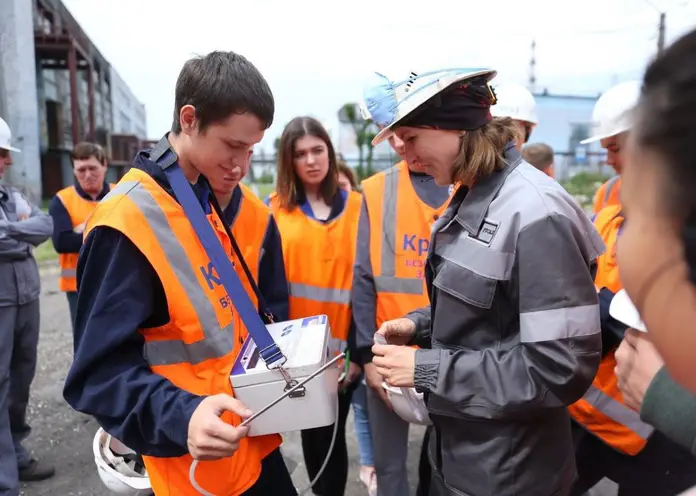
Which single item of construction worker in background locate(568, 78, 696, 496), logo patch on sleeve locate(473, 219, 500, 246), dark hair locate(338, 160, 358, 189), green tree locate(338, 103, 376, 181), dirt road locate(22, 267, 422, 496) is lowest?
dirt road locate(22, 267, 422, 496)

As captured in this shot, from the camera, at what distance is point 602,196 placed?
10.3 feet

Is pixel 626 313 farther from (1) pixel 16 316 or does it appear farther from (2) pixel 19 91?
(2) pixel 19 91

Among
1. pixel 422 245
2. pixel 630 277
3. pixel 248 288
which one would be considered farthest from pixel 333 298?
pixel 630 277

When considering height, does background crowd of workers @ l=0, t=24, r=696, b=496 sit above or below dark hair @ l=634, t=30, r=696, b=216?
below

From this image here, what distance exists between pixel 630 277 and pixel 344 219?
99.7 inches

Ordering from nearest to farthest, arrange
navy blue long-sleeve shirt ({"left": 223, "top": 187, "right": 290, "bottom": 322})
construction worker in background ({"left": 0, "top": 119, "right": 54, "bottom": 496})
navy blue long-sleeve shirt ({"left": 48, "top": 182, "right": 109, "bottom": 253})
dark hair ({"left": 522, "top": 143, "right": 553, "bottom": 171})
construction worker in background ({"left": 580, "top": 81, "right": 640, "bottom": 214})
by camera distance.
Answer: navy blue long-sleeve shirt ({"left": 223, "top": 187, "right": 290, "bottom": 322}) → construction worker in background ({"left": 580, "top": 81, "right": 640, "bottom": 214}) → construction worker in background ({"left": 0, "top": 119, "right": 54, "bottom": 496}) → dark hair ({"left": 522, "top": 143, "right": 553, "bottom": 171}) → navy blue long-sleeve shirt ({"left": 48, "top": 182, "right": 109, "bottom": 253})

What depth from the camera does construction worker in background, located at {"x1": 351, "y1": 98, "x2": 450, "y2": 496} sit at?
8.30ft

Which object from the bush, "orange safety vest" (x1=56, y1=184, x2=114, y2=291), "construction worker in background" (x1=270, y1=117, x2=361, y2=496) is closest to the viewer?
"construction worker in background" (x1=270, y1=117, x2=361, y2=496)

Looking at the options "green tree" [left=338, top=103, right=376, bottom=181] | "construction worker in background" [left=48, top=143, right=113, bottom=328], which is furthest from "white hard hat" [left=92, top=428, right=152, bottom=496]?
"green tree" [left=338, top=103, right=376, bottom=181]

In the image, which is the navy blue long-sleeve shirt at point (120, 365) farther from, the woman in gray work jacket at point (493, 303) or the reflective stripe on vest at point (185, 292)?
the woman in gray work jacket at point (493, 303)

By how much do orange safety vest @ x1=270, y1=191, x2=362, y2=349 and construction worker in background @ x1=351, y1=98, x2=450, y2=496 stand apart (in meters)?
0.39

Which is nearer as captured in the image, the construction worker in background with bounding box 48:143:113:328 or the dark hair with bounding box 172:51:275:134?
the dark hair with bounding box 172:51:275:134

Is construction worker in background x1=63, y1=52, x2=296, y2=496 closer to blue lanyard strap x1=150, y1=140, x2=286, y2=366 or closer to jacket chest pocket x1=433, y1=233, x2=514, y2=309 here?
blue lanyard strap x1=150, y1=140, x2=286, y2=366

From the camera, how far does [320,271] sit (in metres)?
3.00
